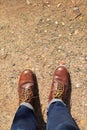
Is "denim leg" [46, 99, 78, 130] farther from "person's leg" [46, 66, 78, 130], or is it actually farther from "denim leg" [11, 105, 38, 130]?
"denim leg" [11, 105, 38, 130]

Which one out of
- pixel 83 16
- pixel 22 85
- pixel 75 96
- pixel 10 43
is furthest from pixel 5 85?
pixel 83 16

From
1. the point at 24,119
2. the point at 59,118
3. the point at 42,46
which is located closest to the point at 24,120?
the point at 24,119

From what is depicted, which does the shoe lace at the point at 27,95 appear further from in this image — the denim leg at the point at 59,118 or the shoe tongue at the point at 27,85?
the denim leg at the point at 59,118

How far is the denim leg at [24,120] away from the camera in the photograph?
310 cm

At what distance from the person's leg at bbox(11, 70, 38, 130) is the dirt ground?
0.22ft

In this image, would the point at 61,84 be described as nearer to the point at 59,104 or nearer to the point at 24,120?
the point at 59,104

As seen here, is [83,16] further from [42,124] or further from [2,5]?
[42,124]

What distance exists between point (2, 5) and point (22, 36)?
35 cm

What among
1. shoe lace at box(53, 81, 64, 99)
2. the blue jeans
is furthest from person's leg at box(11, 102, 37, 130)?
shoe lace at box(53, 81, 64, 99)

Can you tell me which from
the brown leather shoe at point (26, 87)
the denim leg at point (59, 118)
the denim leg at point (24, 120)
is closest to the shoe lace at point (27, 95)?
the brown leather shoe at point (26, 87)

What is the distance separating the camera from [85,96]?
10.9 ft

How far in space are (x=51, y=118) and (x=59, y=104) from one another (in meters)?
0.16

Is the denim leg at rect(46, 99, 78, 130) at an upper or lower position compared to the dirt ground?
lower

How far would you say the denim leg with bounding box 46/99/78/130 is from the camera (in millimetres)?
2994
